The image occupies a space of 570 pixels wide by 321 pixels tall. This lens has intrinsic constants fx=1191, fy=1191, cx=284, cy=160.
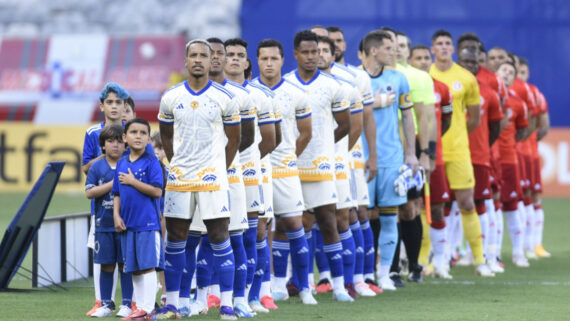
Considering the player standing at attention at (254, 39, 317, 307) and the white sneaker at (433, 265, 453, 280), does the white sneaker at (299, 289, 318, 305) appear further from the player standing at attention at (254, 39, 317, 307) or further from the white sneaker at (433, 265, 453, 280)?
the white sneaker at (433, 265, 453, 280)

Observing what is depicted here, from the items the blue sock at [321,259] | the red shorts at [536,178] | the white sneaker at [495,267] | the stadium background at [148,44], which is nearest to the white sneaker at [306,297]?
the blue sock at [321,259]

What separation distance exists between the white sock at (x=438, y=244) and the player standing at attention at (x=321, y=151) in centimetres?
229

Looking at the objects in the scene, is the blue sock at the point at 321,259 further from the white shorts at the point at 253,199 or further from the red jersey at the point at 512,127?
the red jersey at the point at 512,127

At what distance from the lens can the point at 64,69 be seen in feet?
111

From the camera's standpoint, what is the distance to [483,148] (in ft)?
40.0

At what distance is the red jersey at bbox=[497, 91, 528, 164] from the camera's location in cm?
1349

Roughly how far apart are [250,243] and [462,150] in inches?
150

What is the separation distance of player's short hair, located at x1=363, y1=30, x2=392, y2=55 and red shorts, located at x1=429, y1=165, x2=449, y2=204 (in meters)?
1.62

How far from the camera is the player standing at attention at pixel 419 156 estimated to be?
10.6 meters

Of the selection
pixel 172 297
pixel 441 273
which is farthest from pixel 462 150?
pixel 172 297

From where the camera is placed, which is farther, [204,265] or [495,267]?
[495,267]

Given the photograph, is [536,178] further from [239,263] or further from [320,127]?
[239,263]

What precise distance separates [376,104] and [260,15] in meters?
16.1

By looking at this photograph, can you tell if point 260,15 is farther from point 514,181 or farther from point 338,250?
point 338,250
